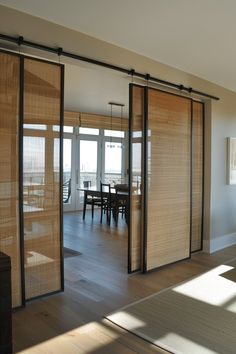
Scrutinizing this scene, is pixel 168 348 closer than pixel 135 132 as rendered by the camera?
Yes

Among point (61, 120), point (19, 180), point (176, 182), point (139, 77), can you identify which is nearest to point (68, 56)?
point (61, 120)

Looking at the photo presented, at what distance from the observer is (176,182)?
445 cm

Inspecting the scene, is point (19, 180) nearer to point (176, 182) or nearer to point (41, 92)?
point (41, 92)

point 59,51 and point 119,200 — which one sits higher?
point 59,51

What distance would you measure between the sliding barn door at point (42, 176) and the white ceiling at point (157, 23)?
0.50 meters

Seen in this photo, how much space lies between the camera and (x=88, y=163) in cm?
947

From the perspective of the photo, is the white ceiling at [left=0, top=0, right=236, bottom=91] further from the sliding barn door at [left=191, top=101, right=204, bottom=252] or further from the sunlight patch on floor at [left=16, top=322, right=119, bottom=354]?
the sunlight patch on floor at [left=16, top=322, right=119, bottom=354]

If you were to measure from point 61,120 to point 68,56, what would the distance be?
627 mm

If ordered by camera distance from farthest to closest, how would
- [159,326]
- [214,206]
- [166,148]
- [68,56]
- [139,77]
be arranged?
[214,206], [166,148], [139,77], [68,56], [159,326]

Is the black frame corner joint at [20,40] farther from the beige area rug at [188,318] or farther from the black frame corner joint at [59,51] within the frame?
the beige area rug at [188,318]

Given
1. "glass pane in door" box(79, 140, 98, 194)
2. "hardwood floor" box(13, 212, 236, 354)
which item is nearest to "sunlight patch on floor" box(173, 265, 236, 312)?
"hardwood floor" box(13, 212, 236, 354)

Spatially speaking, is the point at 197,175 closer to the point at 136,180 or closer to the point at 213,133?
the point at 213,133

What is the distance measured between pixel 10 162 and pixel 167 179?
2.17 meters

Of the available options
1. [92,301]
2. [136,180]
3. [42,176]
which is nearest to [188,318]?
[92,301]
